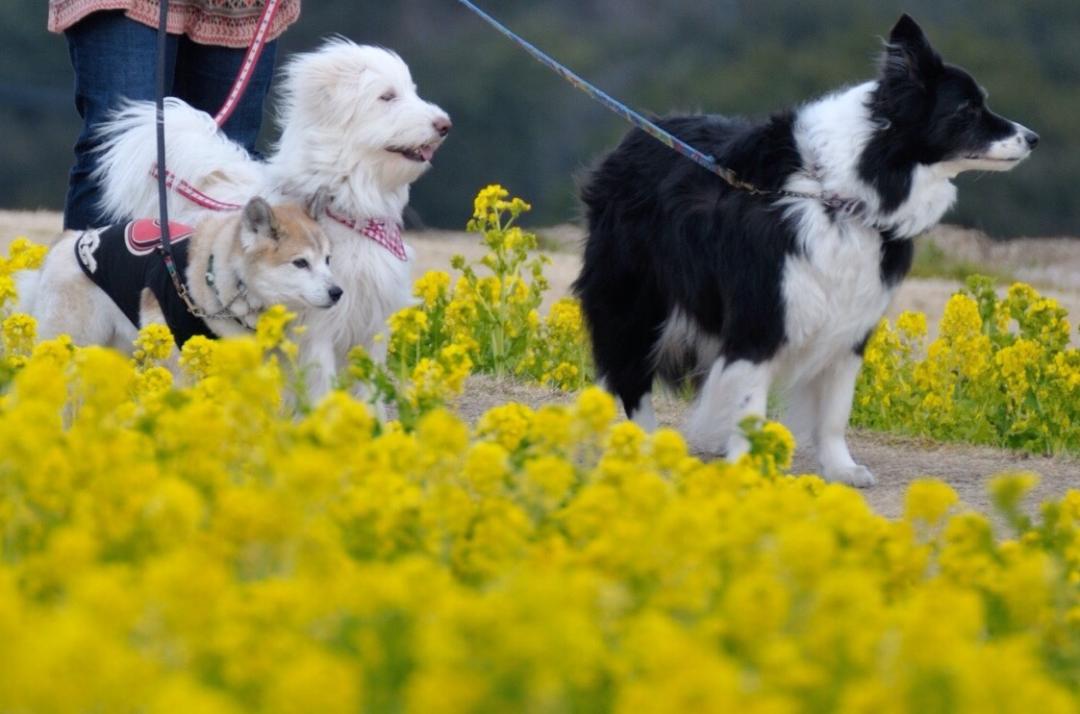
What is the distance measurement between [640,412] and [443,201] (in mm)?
6306

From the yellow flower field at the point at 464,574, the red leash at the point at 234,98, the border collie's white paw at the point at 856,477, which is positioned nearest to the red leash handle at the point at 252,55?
the red leash at the point at 234,98

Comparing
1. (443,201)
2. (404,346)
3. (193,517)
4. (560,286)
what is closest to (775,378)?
(404,346)

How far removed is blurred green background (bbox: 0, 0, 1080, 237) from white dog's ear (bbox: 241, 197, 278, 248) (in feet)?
21.8

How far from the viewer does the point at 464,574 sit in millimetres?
2543

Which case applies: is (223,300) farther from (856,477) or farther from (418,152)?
(856,477)

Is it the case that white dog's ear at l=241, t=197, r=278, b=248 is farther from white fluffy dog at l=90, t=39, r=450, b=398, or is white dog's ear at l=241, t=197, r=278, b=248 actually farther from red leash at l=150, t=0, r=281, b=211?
red leash at l=150, t=0, r=281, b=211

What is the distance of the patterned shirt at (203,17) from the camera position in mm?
5000

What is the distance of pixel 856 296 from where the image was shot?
15.6 feet

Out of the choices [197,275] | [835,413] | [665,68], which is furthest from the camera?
[665,68]

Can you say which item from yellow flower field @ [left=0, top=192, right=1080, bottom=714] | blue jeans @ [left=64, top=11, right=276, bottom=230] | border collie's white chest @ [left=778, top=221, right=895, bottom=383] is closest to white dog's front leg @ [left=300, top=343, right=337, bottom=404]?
blue jeans @ [left=64, top=11, right=276, bottom=230]

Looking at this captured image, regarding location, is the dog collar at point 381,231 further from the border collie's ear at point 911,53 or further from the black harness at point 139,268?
the border collie's ear at point 911,53

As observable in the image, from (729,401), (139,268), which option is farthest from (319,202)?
(729,401)

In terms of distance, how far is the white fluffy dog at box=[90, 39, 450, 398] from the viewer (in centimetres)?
486

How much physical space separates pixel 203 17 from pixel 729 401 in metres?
1.83
